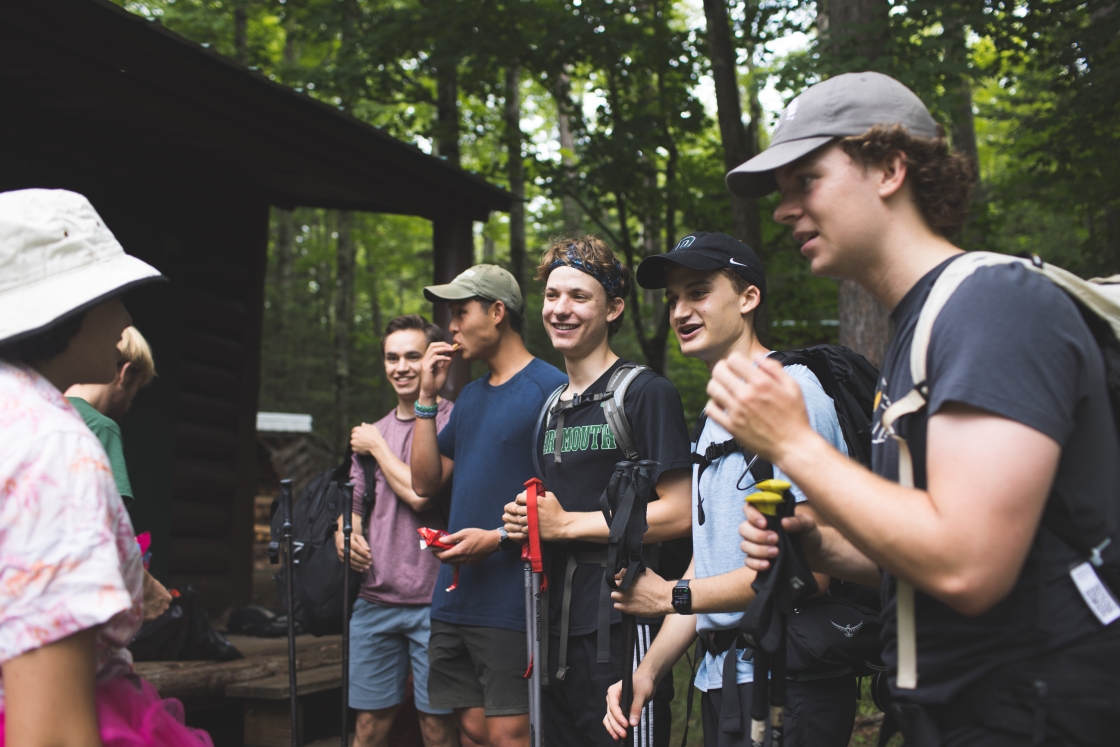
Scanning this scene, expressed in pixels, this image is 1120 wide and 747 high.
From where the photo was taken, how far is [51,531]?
4.56 ft

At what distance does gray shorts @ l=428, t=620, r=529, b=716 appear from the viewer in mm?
3277

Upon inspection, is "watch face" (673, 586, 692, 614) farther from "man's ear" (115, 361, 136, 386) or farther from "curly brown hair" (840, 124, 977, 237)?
"man's ear" (115, 361, 136, 386)

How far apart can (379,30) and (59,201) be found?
899cm

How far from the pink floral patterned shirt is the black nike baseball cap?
5.57 feet

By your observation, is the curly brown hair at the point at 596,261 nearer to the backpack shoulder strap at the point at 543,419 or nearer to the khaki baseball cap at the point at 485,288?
the backpack shoulder strap at the point at 543,419

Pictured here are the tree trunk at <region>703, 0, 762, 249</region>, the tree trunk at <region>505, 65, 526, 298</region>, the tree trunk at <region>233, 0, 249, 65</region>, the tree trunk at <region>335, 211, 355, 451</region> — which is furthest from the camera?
the tree trunk at <region>335, 211, 355, 451</region>

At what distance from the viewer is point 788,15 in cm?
977

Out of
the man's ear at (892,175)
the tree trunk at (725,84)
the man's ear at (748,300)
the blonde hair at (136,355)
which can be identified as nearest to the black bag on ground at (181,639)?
the blonde hair at (136,355)

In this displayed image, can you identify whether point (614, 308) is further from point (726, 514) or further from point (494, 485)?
point (726, 514)

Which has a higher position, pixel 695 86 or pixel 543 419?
pixel 695 86

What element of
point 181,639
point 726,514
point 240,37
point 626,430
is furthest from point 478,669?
point 240,37

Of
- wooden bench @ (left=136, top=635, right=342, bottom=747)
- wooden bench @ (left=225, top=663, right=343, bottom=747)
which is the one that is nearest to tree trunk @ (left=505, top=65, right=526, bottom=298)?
wooden bench @ (left=136, top=635, right=342, bottom=747)

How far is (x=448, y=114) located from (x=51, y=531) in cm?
1028

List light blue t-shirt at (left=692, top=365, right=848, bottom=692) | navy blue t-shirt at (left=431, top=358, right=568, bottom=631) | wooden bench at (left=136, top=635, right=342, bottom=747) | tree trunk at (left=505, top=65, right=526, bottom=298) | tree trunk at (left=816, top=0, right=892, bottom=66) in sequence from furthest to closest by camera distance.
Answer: tree trunk at (left=505, top=65, right=526, bottom=298), tree trunk at (left=816, top=0, right=892, bottom=66), wooden bench at (left=136, top=635, right=342, bottom=747), navy blue t-shirt at (left=431, top=358, right=568, bottom=631), light blue t-shirt at (left=692, top=365, right=848, bottom=692)
